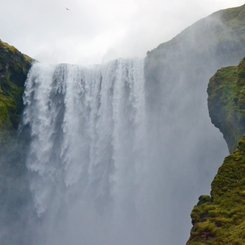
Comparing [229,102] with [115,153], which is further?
[115,153]

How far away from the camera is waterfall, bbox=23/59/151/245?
49.8m

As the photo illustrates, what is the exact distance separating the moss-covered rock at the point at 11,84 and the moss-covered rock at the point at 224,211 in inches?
1582

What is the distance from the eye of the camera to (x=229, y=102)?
114ft

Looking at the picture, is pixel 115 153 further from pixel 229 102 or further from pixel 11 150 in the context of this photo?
pixel 229 102

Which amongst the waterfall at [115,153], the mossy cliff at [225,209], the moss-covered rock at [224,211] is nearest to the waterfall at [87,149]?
the waterfall at [115,153]

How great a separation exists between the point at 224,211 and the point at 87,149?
37.3 m

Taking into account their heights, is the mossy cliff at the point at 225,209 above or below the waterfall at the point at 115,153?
below

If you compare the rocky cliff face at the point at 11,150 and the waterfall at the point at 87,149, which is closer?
the waterfall at the point at 87,149

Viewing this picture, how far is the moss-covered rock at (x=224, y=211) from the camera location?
Result: 50.8 feet

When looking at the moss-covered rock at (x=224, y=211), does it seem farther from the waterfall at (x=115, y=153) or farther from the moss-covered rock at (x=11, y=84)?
the moss-covered rock at (x=11, y=84)

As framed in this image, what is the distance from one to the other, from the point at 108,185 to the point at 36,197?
10136mm

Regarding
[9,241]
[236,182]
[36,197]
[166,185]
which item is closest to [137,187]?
[166,185]

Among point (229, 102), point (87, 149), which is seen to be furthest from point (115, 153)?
point (229, 102)

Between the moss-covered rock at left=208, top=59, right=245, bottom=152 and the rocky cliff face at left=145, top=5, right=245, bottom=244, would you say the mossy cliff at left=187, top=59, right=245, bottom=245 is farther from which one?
the rocky cliff face at left=145, top=5, right=245, bottom=244
